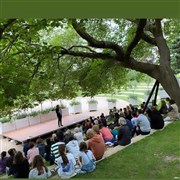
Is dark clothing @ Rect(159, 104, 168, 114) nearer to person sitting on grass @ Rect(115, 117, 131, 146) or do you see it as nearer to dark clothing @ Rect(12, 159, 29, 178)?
person sitting on grass @ Rect(115, 117, 131, 146)

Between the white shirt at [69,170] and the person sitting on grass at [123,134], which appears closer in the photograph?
the white shirt at [69,170]

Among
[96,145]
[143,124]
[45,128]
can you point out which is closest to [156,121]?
[143,124]

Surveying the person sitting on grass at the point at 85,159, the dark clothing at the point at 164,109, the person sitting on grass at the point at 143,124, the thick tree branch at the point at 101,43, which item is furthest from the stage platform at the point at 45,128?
the thick tree branch at the point at 101,43

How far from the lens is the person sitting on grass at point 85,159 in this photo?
4.08 m

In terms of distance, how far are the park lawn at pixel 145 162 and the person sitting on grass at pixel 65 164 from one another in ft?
0.48

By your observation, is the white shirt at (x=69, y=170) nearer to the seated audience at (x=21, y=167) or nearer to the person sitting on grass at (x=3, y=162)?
the seated audience at (x=21, y=167)

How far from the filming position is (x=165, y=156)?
4.51 m

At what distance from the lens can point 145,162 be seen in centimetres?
434

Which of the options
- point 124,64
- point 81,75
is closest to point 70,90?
point 81,75

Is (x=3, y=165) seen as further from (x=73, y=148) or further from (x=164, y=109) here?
(x=164, y=109)

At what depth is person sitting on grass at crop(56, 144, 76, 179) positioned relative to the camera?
3.93 m

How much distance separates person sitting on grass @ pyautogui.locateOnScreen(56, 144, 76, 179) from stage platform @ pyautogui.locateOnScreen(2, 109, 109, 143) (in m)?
4.85

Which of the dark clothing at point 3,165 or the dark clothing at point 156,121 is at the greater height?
the dark clothing at point 156,121

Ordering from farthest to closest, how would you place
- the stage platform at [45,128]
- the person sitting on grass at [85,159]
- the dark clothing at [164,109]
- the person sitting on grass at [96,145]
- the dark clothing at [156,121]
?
the stage platform at [45,128] → the dark clothing at [164,109] → the dark clothing at [156,121] → the person sitting on grass at [96,145] → the person sitting on grass at [85,159]
